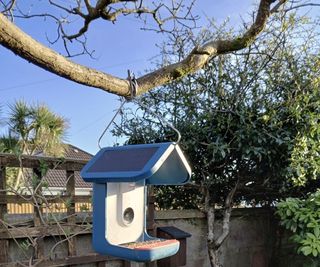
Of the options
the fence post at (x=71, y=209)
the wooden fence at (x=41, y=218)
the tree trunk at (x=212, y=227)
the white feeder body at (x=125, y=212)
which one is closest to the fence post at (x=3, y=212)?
the wooden fence at (x=41, y=218)

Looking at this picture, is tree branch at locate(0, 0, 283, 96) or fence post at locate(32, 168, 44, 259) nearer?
tree branch at locate(0, 0, 283, 96)

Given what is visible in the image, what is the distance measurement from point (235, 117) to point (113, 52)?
187 cm

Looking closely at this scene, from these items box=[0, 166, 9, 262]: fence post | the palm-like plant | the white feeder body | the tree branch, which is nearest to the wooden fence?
box=[0, 166, 9, 262]: fence post

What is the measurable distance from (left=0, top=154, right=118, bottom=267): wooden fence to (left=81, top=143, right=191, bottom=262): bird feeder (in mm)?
1200

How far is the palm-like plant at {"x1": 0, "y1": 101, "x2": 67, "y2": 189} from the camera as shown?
7.84m

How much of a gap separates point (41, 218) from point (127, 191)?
1404 mm

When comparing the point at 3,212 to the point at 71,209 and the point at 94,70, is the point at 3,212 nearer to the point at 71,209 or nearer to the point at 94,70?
the point at 71,209

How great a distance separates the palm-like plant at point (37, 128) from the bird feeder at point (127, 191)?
6.06 metres

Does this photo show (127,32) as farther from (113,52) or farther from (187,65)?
(187,65)

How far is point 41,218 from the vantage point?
302 cm

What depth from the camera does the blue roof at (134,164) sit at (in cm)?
155

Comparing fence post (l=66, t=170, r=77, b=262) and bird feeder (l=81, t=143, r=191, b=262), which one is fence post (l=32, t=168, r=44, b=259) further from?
bird feeder (l=81, t=143, r=191, b=262)

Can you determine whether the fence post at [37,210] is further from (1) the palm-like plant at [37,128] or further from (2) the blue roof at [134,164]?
(1) the palm-like plant at [37,128]

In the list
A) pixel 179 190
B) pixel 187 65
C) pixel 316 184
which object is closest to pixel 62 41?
pixel 187 65
